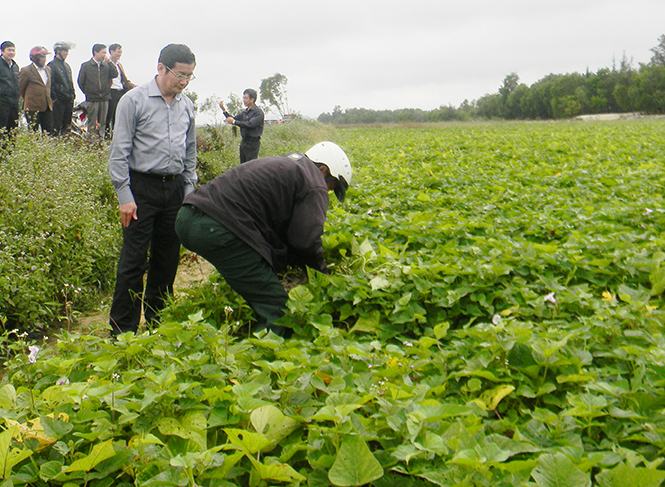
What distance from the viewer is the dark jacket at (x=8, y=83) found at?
8.25 m

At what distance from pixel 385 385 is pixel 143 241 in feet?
7.94

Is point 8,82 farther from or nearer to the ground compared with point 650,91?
nearer to the ground

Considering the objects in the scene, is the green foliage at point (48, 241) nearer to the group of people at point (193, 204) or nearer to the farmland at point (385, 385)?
the group of people at point (193, 204)

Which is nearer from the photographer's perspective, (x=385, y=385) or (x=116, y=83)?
(x=385, y=385)

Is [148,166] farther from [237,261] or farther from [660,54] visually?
[660,54]

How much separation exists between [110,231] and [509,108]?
290ft

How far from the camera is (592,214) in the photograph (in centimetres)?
561

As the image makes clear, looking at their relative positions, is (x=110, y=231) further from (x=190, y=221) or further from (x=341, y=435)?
(x=341, y=435)

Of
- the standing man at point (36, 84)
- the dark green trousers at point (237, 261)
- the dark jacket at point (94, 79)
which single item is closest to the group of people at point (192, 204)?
the dark green trousers at point (237, 261)

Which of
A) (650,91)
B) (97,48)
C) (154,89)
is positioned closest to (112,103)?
(97,48)

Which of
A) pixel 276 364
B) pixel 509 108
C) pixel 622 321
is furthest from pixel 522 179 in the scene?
pixel 509 108

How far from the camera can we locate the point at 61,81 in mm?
9672

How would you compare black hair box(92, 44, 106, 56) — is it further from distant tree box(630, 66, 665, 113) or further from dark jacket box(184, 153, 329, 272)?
distant tree box(630, 66, 665, 113)

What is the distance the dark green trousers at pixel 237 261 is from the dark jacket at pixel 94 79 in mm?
7356
